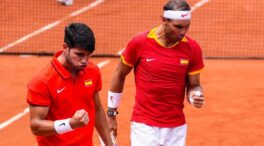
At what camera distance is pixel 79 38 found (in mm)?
6891

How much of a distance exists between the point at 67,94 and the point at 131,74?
1027cm

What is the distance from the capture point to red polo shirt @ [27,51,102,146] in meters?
7.00

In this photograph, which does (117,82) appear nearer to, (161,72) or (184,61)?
(161,72)

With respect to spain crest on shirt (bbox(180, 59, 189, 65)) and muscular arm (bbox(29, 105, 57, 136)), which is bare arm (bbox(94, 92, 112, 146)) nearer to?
muscular arm (bbox(29, 105, 57, 136))

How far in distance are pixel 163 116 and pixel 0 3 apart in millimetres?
17768

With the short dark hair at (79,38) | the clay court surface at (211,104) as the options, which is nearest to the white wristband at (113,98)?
the short dark hair at (79,38)

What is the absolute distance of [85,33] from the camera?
6.94 meters

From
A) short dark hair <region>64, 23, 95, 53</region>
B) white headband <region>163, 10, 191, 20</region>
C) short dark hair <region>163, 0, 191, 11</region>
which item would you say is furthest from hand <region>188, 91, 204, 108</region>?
short dark hair <region>64, 23, 95, 53</region>

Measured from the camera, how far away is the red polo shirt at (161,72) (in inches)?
340

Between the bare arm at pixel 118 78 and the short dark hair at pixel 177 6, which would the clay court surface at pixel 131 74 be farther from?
the short dark hair at pixel 177 6

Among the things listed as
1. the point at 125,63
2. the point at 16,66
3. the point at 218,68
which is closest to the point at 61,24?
the point at 16,66

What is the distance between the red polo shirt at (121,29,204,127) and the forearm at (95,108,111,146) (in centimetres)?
112

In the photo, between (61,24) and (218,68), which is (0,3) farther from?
(218,68)

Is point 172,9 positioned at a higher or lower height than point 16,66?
higher
